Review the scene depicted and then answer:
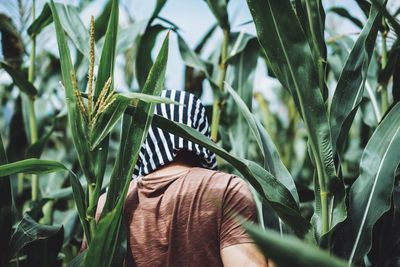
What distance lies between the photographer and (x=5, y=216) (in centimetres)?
124

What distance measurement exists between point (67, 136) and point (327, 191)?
1.87 m

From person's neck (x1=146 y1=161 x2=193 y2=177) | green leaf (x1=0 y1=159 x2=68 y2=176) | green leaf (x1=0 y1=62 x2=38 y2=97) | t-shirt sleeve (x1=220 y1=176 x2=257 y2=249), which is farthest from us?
green leaf (x1=0 y1=62 x2=38 y2=97)

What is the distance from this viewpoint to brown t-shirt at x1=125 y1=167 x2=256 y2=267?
3.59 ft

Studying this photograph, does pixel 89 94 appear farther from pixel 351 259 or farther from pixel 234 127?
pixel 234 127

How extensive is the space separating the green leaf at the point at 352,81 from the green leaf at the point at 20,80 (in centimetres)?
98

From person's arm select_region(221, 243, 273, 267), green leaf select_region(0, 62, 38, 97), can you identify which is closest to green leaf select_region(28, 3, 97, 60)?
green leaf select_region(0, 62, 38, 97)

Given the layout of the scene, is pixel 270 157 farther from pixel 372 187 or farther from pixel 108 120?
pixel 108 120

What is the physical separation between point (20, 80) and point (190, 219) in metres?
0.87

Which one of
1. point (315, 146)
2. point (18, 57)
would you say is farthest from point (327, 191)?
point (18, 57)

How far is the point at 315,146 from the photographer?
1.04m

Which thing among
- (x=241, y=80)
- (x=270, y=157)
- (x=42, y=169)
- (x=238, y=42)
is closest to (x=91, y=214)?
(x=42, y=169)

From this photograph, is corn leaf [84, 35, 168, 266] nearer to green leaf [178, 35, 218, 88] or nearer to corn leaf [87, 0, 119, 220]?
corn leaf [87, 0, 119, 220]

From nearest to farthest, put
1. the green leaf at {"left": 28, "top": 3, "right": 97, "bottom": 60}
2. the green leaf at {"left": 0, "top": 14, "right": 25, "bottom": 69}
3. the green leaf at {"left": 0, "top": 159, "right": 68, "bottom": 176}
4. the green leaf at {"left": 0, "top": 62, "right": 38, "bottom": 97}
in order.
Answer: the green leaf at {"left": 0, "top": 159, "right": 68, "bottom": 176}, the green leaf at {"left": 28, "top": 3, "right": 97, "bottom": 60}, the green leaf at {"left": 0, "top": 62, "right": 38, "bottom": 97}, the green leaf at {"left": 0, "top": 14, "right": 25, "bottom": 69}

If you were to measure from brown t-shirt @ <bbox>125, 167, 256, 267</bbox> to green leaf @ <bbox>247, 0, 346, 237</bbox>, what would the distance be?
6.2 inches
